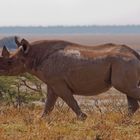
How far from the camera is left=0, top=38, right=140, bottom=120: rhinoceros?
Answer: 11898mm

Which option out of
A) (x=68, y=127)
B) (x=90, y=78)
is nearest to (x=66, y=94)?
(x=90, y=78)

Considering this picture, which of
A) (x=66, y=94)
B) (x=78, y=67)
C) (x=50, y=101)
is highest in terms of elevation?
(x=78, y=67)

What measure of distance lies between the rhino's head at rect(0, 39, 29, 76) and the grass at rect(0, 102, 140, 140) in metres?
0.99

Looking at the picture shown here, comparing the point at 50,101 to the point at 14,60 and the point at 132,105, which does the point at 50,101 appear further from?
the point at 132,105

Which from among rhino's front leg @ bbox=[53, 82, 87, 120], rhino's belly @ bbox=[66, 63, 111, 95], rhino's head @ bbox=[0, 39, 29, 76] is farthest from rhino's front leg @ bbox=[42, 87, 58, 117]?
rhino's head @ bbox=[0, 39, 29, 76]

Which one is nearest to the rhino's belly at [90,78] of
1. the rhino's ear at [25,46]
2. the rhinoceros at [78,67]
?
the rhinoceros at [78,67]

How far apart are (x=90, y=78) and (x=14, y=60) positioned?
1685mm

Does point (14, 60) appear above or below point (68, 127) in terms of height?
above

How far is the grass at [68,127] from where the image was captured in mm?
9500

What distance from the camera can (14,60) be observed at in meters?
12.6

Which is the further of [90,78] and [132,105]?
[132,105]

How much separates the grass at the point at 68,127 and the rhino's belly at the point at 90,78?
591 mm

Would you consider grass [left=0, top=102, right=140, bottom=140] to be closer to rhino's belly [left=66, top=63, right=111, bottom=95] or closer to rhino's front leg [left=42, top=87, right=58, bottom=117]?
rhino's front leg [left=42, top=87, right=58, bottom=117]

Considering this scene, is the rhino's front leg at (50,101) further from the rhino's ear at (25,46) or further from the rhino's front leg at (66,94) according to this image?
the rhino's ear at (25,46)
